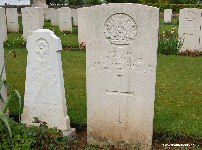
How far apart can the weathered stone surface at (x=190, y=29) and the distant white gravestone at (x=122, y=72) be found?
751 cm

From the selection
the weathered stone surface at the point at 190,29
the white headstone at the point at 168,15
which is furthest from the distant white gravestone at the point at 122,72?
the white headstone at the point at 168,15

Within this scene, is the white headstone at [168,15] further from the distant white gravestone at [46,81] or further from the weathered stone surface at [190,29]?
the distant white gravestone at [46,81]

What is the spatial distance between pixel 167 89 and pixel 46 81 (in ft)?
10.1

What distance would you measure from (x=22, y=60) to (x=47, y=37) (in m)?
5.39

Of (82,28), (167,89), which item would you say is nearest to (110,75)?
(167,89)

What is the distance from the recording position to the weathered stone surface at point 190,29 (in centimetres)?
1126

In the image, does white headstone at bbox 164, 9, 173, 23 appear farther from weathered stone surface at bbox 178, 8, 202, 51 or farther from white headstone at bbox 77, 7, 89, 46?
white headstone at bbox 77, 7, 89, 46

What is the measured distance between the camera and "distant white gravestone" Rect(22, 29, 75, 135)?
4.54 meters

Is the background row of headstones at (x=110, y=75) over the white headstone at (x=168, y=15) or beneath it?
beneath

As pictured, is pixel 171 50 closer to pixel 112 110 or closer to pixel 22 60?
pixel 22 60

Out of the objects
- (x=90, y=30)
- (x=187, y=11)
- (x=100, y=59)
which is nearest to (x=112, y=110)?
(x=100, y=59)

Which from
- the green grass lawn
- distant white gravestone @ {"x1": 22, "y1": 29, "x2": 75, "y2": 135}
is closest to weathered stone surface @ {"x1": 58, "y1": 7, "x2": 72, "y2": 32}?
the green grass lawn

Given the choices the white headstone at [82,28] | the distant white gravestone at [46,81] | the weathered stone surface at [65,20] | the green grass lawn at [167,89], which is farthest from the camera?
the weathered stone surface at [65,20]

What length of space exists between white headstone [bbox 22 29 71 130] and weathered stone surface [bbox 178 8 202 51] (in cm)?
762
